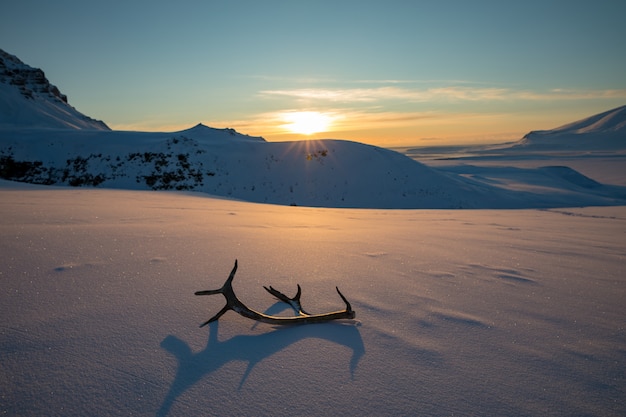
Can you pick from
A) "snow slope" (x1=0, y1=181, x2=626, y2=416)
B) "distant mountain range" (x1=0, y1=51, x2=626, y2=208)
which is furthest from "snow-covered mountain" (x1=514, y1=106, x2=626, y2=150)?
"snow slope" (x1=0, y1=181, x2=626, y2=416)

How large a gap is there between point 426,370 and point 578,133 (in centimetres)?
11730

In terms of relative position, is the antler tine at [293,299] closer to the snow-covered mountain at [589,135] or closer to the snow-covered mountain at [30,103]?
the snow-covered mountain at [30,103]

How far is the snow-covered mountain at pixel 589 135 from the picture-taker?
258 ft

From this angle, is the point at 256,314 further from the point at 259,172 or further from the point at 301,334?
the point at 259,172

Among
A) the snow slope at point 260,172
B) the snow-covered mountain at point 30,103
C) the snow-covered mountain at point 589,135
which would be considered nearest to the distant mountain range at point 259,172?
the snow slope at point 260,172

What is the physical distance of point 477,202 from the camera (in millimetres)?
15516

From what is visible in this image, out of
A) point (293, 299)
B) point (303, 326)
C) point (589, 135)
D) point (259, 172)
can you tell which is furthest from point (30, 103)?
point (589, 135)

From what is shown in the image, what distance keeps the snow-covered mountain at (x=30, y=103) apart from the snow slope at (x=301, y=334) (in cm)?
3599

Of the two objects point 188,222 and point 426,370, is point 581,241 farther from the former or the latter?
point 188,222

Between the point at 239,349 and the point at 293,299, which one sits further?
the point at 293,299

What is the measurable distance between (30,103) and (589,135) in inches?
4394

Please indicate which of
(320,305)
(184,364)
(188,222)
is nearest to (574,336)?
(320,305)

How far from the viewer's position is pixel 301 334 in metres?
1.66

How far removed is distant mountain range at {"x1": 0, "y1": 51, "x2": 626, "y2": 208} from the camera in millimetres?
15742
